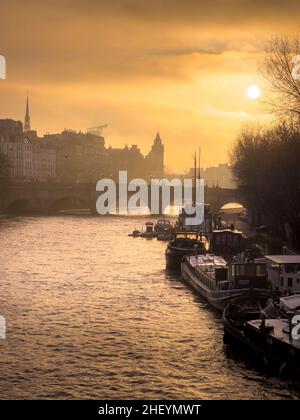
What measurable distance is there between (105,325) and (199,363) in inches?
285

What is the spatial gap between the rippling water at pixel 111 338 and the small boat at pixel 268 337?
0.63 meters

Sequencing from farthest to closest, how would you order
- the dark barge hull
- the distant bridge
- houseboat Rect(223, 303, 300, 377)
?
the distant bridge
houseboat Rect(223, 303, 300, 377)
the dark barge hull

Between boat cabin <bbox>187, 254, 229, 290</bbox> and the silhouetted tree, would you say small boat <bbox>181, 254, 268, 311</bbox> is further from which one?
the silhouetted tree

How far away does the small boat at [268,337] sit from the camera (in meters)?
25.3

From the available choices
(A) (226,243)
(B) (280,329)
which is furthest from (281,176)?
(B) (280,329)

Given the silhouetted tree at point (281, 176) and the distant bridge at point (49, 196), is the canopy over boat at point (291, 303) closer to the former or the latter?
the silhouetted tree at point (281, 176)

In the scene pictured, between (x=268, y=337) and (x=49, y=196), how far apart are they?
3930 inches

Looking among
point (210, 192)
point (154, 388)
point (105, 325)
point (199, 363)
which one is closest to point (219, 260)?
point (105, 325)

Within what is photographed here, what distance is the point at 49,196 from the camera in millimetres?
123812

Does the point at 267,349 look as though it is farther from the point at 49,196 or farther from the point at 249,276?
the point at 49,196

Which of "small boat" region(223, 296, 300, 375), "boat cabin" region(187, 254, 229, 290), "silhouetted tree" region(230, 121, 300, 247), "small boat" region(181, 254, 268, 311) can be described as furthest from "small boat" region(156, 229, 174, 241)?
"small boat" region(223, 296, 300, 375)

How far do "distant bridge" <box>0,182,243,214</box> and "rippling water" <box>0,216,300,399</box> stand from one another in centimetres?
6537

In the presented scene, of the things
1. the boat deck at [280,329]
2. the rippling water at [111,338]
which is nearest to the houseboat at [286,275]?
the rippling water at [111,338]

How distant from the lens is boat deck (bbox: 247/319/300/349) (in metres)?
25.4
